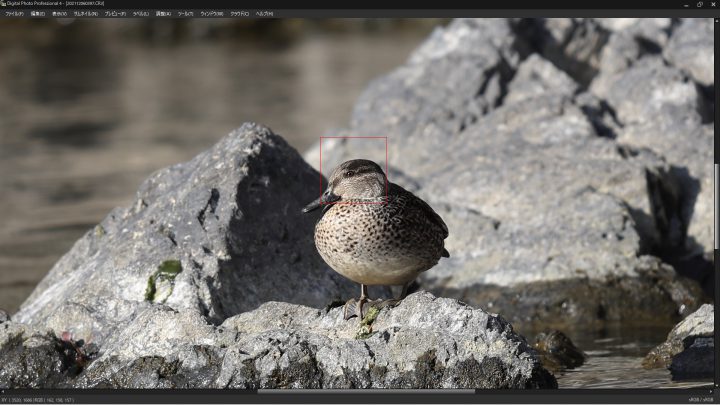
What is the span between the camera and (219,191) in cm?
905

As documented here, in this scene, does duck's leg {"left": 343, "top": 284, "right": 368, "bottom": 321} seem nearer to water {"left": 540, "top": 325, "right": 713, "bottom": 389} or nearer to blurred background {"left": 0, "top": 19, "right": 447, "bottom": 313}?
water {"left": 540, "top": 325, "right": 713, "bottom": 389}

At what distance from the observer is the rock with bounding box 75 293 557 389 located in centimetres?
723

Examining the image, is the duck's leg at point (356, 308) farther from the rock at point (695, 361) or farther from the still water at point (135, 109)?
the rock at point (695, 361)

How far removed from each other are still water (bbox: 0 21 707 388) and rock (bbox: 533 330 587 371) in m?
0.18

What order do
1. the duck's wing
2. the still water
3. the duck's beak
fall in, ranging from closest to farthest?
the duck's beak, the duck's wing, the still water

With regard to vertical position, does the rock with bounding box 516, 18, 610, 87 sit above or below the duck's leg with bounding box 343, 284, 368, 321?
above

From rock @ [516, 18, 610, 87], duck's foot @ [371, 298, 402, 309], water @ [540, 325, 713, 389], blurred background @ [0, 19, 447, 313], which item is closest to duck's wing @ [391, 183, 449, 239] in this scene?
duck's foot @ [371, 298, 402, 309]

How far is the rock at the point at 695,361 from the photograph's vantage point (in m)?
8.30

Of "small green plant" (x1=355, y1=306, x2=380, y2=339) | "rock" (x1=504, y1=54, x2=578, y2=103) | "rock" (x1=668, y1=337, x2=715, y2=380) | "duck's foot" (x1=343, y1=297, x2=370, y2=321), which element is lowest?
"rock" (x1=668, y1=337, x2=715, y2=380)

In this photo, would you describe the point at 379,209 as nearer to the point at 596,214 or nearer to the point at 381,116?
the point at 596,214

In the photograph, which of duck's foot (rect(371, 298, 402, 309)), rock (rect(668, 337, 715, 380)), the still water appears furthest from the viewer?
the still water

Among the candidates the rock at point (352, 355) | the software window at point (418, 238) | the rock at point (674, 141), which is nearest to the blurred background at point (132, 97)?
the software window at point (418, 238)

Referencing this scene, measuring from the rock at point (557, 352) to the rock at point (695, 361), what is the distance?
877 mm
